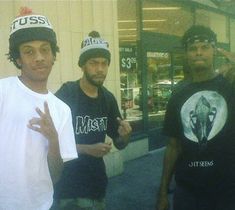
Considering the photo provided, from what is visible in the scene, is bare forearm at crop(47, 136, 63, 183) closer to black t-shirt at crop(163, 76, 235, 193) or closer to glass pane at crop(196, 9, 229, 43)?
black t-shirt at crop(163, 76, 235, 193)

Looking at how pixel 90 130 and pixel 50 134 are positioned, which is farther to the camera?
pixel 90 130

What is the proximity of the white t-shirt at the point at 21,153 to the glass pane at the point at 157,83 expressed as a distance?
7.22 m

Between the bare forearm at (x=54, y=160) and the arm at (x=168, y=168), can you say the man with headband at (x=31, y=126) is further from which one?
the arm at (x=168, y=168)

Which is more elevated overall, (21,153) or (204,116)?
(204,116)

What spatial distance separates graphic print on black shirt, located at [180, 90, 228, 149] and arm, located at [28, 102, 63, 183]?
1109mm

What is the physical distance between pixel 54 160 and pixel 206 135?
3.90 ft

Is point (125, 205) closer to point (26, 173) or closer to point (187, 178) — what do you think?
point (187, 178)

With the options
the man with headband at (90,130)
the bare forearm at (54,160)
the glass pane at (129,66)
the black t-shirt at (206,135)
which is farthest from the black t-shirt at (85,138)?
the glass pane at (129,66)

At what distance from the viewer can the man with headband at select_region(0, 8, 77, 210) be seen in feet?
7.48

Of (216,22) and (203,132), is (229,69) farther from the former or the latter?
(216,22)

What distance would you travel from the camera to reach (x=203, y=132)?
123 inches

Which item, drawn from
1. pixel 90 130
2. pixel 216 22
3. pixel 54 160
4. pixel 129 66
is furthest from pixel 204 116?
pixel 216 22

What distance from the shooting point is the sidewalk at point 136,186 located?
5.92 meters

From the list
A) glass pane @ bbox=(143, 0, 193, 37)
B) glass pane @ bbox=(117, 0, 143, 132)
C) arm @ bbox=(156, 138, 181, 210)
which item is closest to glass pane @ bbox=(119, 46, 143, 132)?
glass pane @ bbox=(117, 0, 143, 132)
